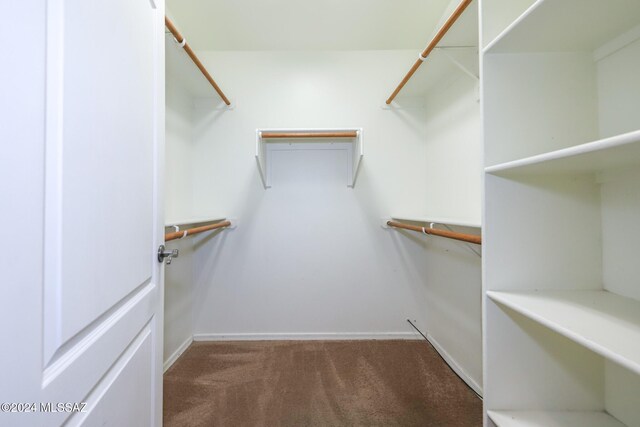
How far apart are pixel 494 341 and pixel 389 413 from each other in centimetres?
78

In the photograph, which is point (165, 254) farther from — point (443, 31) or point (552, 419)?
point (443, 31)

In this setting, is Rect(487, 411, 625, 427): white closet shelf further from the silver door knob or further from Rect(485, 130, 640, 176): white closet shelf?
the silver door knob

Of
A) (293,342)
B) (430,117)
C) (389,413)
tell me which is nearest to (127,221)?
(389,413)

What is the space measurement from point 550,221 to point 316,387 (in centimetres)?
141

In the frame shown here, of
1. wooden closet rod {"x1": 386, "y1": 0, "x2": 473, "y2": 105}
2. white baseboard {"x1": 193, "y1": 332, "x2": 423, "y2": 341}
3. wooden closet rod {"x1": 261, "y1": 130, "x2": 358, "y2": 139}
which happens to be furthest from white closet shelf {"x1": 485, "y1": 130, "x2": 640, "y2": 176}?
white baseboard {"x1": 193, "y1": 332, "x2": 423, "y2": 341}

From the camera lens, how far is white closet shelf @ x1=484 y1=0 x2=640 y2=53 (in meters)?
0.63

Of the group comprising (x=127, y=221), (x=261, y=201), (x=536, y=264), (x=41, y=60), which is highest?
(x=41, y=60)

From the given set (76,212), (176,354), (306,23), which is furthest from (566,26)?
(176,354)

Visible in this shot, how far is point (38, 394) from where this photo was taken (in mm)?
369

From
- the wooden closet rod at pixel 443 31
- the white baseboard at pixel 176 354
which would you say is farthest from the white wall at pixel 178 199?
the wooden closet rod at pixel 443 31

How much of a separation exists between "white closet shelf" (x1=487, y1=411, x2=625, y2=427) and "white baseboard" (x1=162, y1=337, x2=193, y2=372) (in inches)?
69.8

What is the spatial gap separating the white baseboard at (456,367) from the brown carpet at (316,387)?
38mm

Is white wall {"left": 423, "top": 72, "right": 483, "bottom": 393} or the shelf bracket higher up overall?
the shelf bracket

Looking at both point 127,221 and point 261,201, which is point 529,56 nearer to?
point 127,221
